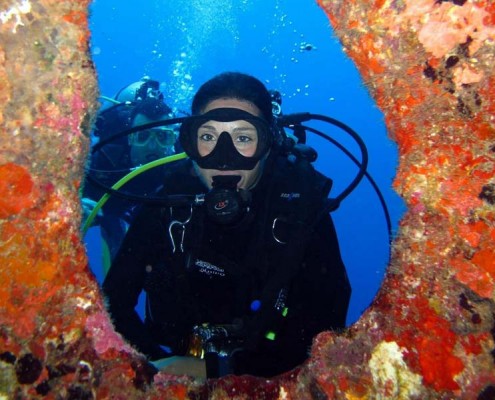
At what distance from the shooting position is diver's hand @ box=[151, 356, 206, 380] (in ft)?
7.86

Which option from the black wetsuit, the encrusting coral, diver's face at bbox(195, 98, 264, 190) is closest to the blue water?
the black wetsuit

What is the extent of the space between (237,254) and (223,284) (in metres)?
0.29

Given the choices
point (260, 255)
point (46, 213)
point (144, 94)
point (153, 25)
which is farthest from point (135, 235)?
point (153, 25)

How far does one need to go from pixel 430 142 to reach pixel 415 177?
15cm

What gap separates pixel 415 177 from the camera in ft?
5.16

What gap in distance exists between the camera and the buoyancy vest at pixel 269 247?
9.98 ft

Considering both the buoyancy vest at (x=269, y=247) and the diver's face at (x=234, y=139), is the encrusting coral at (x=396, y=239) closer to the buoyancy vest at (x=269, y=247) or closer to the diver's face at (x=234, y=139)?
the buoyancy vest at (x=269, y=247)

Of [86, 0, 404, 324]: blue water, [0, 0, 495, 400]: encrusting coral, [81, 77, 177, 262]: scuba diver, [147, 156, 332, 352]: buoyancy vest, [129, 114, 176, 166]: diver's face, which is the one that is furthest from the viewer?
[86, 0, 404, 324]: blue water

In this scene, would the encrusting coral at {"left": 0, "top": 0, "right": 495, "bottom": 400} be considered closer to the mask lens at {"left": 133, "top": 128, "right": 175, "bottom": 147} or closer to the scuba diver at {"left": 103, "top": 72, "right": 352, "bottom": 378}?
the scuba diver at {"left": 103, "top": 72, "right": 352, "bottom": 378}

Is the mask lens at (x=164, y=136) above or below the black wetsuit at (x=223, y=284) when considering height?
above

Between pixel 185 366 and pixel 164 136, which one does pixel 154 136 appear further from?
pixel 185 366

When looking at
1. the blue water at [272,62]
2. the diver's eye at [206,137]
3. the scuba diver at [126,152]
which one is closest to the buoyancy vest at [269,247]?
the diver's eye at [206,137]

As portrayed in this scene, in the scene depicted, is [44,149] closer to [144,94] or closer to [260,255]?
[260,255]

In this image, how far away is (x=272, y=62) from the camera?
9862cm
